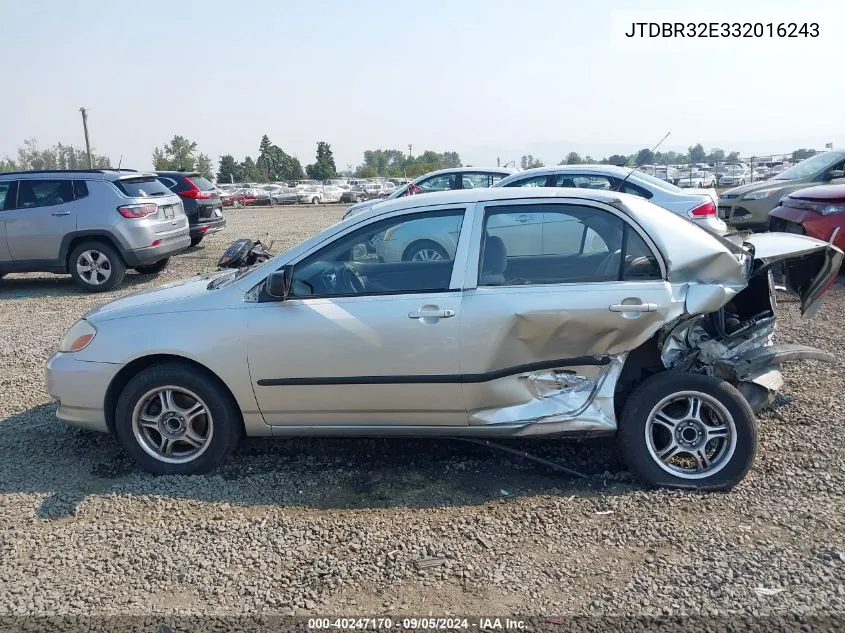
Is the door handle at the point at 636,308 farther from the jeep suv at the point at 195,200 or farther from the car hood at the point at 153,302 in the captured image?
the jeep suv at the point at 195,200

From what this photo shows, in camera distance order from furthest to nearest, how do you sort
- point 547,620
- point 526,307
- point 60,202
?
1. point 60,202
2. point 526,307
3. point 547,620

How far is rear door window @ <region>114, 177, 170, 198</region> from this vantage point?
10.3 metres

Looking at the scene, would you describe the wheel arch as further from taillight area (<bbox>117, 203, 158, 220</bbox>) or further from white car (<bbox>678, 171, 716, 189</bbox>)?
white car (<bbox>678, 171, 716, 189</bbox>)

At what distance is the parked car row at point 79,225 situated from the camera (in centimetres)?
1009

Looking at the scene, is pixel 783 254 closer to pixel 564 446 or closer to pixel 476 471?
pixel 564 446

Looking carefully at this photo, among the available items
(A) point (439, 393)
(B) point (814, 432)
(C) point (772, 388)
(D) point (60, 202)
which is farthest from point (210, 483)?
(D) point (60, 202)

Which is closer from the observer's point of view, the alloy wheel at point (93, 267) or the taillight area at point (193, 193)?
the alloy wheel at point (93, 267)

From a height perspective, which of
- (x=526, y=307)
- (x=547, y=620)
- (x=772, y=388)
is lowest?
(x=547, y=620)

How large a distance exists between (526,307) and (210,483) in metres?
2.12

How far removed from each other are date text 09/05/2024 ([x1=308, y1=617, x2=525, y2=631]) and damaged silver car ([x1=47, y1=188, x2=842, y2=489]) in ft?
4.10

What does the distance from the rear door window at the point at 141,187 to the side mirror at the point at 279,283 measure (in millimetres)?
7384

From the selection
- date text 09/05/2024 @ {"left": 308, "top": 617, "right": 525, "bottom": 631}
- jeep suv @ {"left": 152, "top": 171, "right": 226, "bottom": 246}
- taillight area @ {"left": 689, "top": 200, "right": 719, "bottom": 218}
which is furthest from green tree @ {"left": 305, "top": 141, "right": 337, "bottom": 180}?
date text 09/05/2024 @ {"left": 308, "top": 617, "right": 525, "bottom": 631}

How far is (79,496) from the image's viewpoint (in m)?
3.98

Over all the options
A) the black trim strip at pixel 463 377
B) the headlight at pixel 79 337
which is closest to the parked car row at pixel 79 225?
the headlight at pixel 79 337
